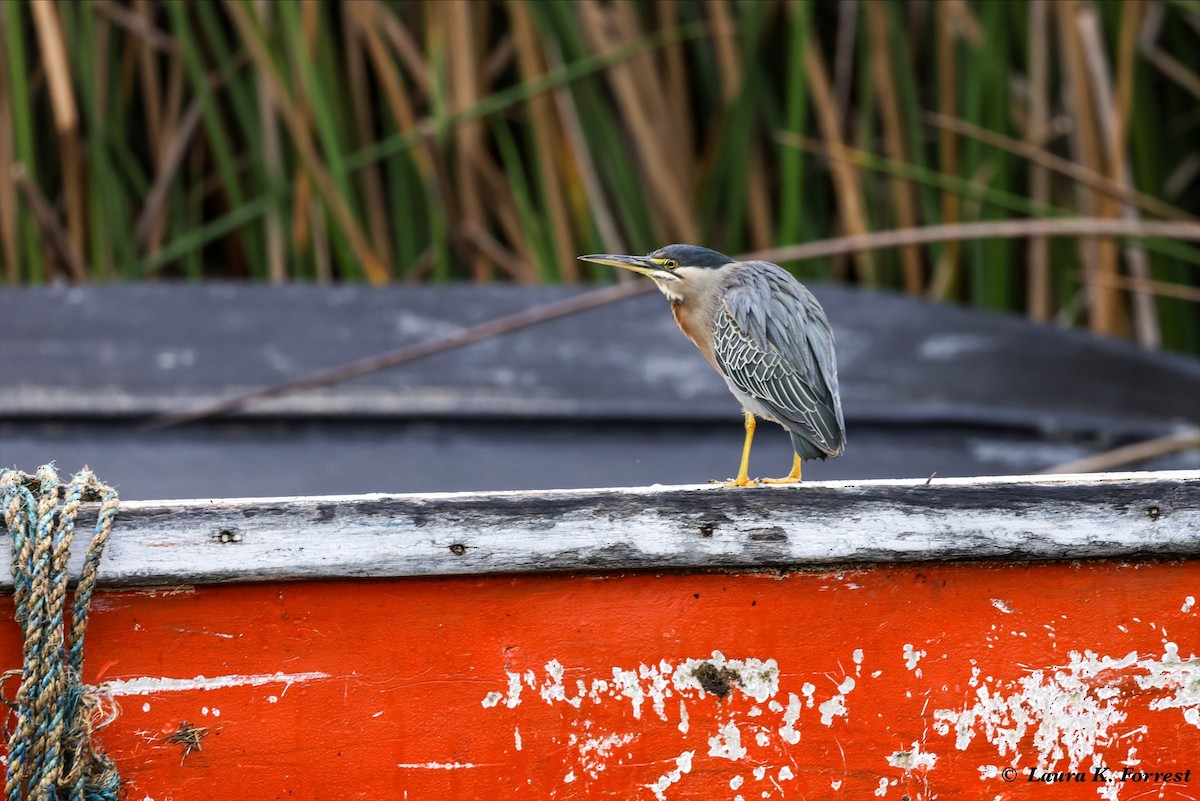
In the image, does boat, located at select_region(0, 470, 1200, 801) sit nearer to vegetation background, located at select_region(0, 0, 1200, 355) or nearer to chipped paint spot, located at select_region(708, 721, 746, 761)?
chipped paint spot, located at select_region(708, 721, 746, 761)

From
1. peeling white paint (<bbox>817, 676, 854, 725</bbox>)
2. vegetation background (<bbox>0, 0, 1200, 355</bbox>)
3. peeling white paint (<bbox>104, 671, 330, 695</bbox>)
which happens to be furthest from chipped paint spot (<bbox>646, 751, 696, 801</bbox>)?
vegetation background (<bbox>0, 0, 1200, 355</bbox>)

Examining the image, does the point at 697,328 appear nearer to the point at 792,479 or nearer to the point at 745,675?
the point at 792,479

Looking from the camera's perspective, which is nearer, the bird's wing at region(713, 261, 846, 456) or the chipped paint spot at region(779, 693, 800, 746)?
the chipped paint spot at region(779, 693, 800, 746)

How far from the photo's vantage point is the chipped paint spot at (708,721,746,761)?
1.39 metres

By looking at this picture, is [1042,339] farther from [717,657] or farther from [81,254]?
[81,254]

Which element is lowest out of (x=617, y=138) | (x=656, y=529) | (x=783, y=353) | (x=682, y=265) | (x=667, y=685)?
(x=667, y=685)

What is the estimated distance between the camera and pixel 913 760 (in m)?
1.41

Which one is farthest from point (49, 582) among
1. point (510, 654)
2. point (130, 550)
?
point (510, 654)

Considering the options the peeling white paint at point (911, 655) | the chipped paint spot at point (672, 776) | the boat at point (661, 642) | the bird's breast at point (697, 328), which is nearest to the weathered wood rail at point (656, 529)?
the boat at point (661, 642)

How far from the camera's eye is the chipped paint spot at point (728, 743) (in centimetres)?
139

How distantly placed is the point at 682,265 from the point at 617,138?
4.55 ft

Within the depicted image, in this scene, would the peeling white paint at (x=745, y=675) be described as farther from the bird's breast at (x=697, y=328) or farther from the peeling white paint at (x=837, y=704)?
the bird's breast at (x=697, y=328)

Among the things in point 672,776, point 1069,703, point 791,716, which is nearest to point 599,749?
point 672,776

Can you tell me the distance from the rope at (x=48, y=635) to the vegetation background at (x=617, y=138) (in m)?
1.69
